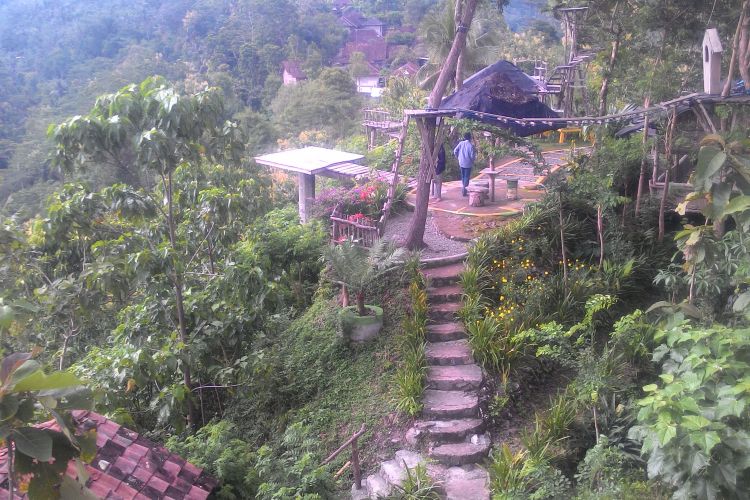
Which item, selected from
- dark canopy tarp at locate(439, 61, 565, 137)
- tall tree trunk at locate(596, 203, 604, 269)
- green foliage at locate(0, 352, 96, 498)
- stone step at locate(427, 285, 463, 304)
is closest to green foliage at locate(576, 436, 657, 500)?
stone step at locate(427, 285, 463, 304)

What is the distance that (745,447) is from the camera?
3.23m

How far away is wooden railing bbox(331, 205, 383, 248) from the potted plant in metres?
0.77

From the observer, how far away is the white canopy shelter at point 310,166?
37.1ft

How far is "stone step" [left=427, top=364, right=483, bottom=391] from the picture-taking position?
22.2ft

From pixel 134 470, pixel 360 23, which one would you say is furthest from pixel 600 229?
pixel 360 23

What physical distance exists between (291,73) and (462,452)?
3373 centimetres

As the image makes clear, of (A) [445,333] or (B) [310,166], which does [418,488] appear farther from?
(B) [310,166]

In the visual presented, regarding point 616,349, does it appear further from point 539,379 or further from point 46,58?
point 46,58

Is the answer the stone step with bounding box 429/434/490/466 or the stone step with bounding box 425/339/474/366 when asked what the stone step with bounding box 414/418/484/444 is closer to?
the stone step with bounding box 429/434/490/466

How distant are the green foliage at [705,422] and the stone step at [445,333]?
12.2ft

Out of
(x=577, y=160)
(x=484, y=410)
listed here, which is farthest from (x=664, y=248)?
(x=484, y=410)

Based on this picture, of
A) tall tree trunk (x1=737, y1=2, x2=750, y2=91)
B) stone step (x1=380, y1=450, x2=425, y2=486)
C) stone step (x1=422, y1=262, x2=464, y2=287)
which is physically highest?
tall tree trunk (x1=737, y1=2, x2=750, y2=91)

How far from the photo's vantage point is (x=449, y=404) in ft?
21.6

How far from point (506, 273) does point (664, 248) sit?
262cm
